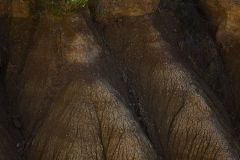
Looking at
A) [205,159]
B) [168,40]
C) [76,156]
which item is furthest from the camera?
[168,40]

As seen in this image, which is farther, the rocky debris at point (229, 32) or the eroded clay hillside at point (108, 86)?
the rocky debris at point (229, 32)

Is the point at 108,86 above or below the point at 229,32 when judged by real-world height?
below

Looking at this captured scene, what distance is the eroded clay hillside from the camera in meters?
19.9

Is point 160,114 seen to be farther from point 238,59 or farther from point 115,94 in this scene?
point 238,59

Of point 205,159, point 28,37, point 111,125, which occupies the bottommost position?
point 205,159

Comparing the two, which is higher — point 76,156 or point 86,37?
point 86,37

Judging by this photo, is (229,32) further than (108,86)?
Yes

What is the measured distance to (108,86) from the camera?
20641 millimetres

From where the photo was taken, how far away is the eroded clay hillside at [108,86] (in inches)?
784

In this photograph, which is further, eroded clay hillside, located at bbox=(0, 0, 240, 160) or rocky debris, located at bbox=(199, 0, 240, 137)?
rocky debris, located at bbox=(199, 0, 240, 137)

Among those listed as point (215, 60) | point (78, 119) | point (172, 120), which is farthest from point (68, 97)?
point (215, 60)

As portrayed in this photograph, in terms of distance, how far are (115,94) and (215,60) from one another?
16.7ft

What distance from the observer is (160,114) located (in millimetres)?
21656

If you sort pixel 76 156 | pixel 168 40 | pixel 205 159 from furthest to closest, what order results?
pixel 168 40 < pixel 205 159 < pixel 76 156
